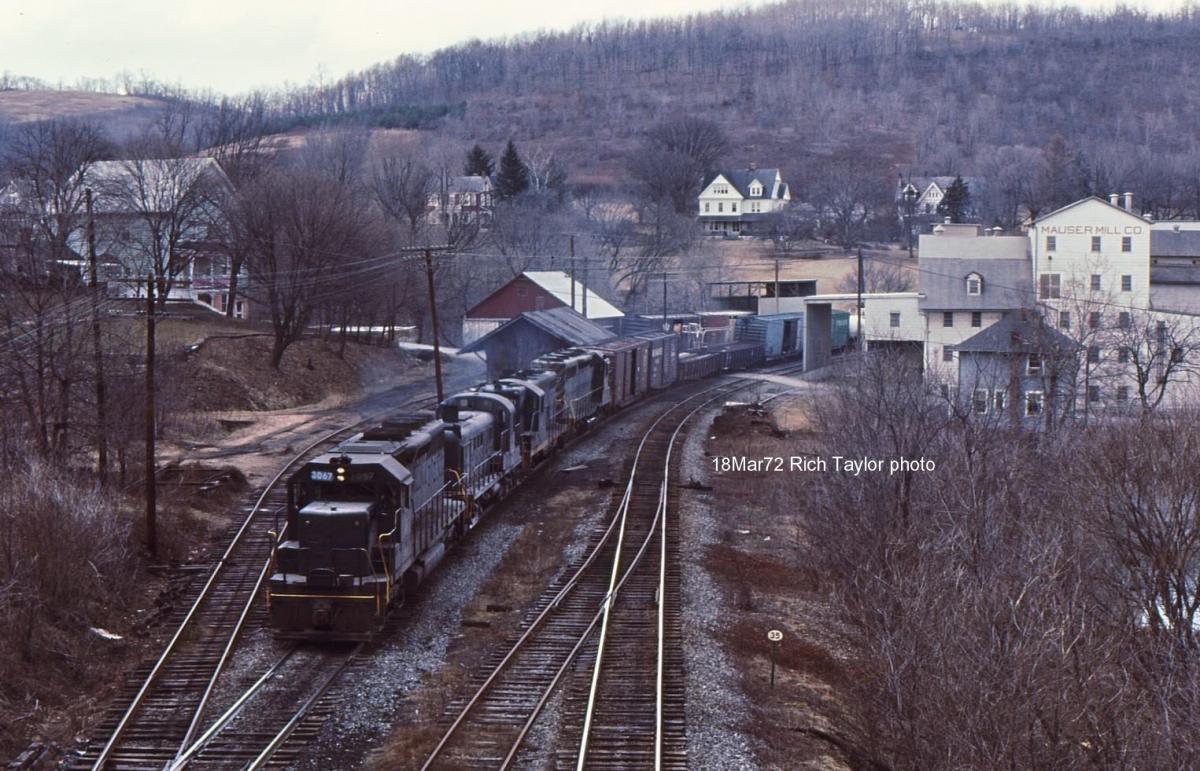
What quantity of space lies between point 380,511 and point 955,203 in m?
118

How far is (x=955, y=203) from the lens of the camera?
12875 cm

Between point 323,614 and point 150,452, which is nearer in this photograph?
point 323,614

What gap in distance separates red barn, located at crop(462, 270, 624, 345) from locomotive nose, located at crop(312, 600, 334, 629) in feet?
171

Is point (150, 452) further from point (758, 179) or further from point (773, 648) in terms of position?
point (758, 179)

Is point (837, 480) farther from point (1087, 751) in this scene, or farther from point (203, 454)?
point (203, 454)

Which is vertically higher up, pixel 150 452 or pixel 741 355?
pixel 741 355

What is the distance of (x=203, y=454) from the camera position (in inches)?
1540

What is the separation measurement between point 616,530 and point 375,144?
165 metres

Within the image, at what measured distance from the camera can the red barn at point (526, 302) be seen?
73.4 m

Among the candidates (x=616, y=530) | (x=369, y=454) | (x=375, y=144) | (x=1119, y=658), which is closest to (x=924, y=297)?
(x=616, y=530)

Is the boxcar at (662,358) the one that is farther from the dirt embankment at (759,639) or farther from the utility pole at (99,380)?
the utility pole at (99,380)

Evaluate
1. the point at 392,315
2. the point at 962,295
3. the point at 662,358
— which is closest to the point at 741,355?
the point at 662,358

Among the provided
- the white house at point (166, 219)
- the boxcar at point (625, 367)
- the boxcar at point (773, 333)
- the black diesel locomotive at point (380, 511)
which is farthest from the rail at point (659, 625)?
the boxcar at point (773, 333)

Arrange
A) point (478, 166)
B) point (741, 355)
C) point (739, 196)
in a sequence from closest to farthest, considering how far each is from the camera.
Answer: point (741, 355) < point (478, 166) < point (739, 196)
